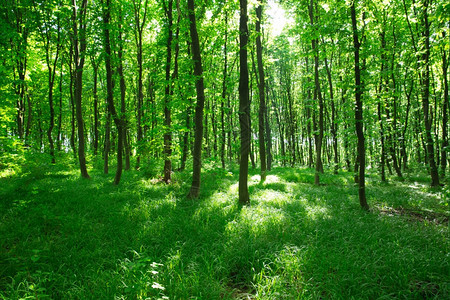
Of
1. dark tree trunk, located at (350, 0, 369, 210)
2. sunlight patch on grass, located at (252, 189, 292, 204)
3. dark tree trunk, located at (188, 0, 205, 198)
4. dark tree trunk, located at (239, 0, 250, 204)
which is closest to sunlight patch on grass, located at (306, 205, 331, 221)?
sunlight patch on grass, located at (252, 189, 292, 204)

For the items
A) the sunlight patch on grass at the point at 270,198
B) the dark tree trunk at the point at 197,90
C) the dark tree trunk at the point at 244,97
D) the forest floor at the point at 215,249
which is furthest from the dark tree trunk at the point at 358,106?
the dark tree trunk at the point at 197,90

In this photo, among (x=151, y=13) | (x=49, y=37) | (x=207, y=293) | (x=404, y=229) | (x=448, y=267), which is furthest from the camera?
(x=151, y=13)

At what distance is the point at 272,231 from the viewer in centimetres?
455

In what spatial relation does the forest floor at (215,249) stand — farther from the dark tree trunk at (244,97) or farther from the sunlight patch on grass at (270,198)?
the dark tree trunk at (244,97)

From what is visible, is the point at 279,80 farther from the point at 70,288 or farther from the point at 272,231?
the point at 70,288

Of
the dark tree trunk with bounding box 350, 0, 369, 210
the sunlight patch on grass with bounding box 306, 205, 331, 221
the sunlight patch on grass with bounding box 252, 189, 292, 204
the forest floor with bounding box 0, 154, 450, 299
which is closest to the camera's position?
the forest floor with bounding box 0, 154, 450, 299

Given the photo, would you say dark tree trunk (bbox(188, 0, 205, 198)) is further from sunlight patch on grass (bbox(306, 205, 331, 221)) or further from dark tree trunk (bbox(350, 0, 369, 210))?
dark tree trunk (bbox(350, 0, 369, 210))

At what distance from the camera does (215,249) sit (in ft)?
13.1

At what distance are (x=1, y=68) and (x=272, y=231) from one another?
28.2 feet

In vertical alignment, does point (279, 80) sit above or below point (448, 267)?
above

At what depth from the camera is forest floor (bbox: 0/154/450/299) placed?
2.90m

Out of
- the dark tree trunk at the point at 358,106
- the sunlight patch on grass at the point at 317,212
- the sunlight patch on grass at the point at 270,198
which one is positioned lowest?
the sunlight patch on grass at the point at 317,212

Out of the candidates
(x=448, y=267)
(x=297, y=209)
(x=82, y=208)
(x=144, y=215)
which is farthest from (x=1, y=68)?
(x=448, y=267)

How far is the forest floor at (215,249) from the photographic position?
9.53ft
